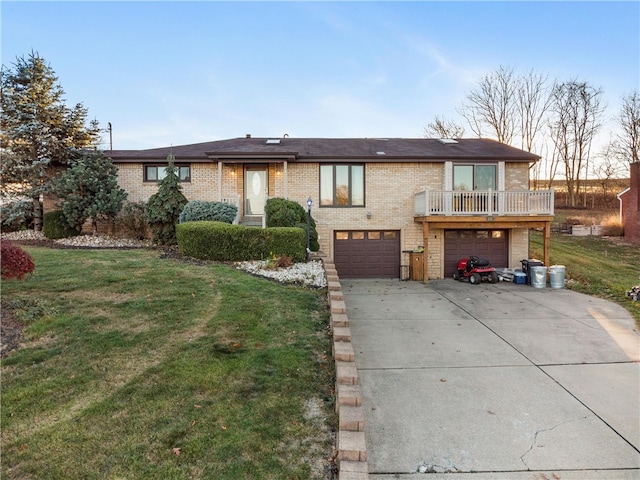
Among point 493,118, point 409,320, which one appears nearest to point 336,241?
point 409,320

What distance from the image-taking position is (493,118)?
100 feet

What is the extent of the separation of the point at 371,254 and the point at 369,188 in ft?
9.10

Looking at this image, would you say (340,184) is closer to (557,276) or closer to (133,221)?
(133,221)

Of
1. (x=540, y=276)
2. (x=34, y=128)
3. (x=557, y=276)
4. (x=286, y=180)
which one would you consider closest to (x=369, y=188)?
(x=286, y=180)

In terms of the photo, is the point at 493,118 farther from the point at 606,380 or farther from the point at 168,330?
the point at 168,330

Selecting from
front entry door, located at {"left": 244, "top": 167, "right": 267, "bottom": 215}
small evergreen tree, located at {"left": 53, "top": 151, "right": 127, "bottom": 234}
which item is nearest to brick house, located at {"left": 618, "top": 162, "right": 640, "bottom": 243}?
front entry door, located at {"left": 244, "top": 167, "right": 267, "bottom": 215}

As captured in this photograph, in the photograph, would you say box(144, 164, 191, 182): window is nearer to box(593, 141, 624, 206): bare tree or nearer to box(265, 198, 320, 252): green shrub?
box(265, 198, 320, 252): green shrub

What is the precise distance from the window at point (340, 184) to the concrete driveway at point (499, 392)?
272 inches

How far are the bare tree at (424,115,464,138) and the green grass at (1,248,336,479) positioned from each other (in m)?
28.3

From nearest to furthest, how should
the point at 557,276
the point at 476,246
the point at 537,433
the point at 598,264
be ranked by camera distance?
the point at 537,433
the point at 557,276
the point at 476,246
the point at 598,264

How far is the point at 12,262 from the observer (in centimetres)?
483

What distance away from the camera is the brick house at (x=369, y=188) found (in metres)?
14.3

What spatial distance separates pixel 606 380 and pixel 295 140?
1515 cm

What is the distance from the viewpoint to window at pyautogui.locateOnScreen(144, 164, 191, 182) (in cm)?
1433
